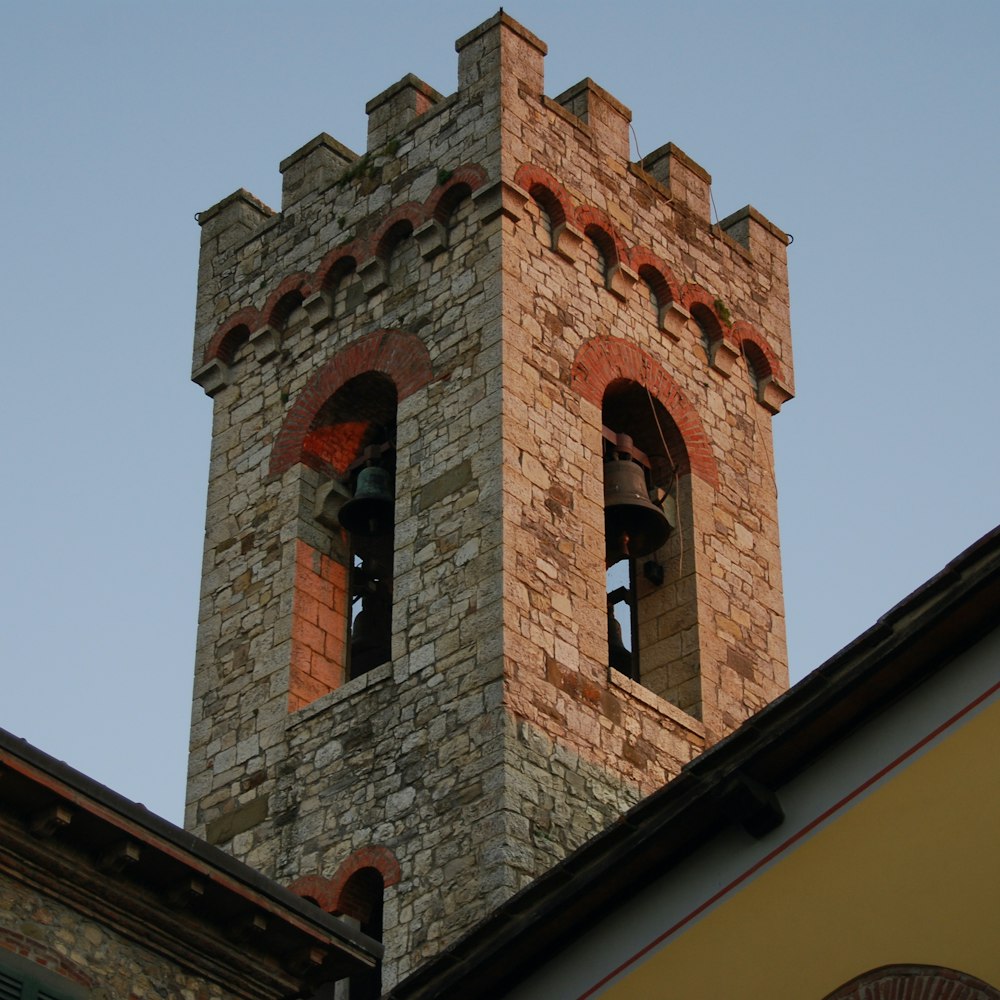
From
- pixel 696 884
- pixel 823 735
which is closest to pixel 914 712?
pixel 823 735

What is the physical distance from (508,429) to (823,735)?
8026mm

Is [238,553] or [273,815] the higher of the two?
[238,553]

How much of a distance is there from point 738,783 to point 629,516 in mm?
8851

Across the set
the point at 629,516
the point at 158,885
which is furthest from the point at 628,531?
the point at 158,885

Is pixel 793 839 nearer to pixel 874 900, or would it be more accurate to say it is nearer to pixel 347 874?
pixel 874 900

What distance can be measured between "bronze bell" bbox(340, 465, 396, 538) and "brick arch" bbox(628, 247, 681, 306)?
2.93m

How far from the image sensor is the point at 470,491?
1859 cm

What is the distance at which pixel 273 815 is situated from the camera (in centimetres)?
1841

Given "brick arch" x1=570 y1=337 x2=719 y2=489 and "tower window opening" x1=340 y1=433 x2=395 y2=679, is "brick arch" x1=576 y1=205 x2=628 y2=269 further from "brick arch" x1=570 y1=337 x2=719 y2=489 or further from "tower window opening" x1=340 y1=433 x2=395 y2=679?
"tower window opening" x1=340 y1=433 x2=395 y2=679

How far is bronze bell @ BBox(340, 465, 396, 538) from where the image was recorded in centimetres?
1978

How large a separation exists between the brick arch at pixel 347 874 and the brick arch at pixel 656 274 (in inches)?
236

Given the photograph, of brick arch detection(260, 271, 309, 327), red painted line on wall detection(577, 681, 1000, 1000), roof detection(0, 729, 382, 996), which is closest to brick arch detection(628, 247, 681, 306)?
brick arch detection(260, 271, 309, 327)

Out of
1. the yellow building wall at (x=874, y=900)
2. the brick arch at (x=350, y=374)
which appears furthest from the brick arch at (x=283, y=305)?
the yellow building wall at (x=874, y=900)

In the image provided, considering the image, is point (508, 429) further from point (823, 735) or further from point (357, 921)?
point (823, 735)
